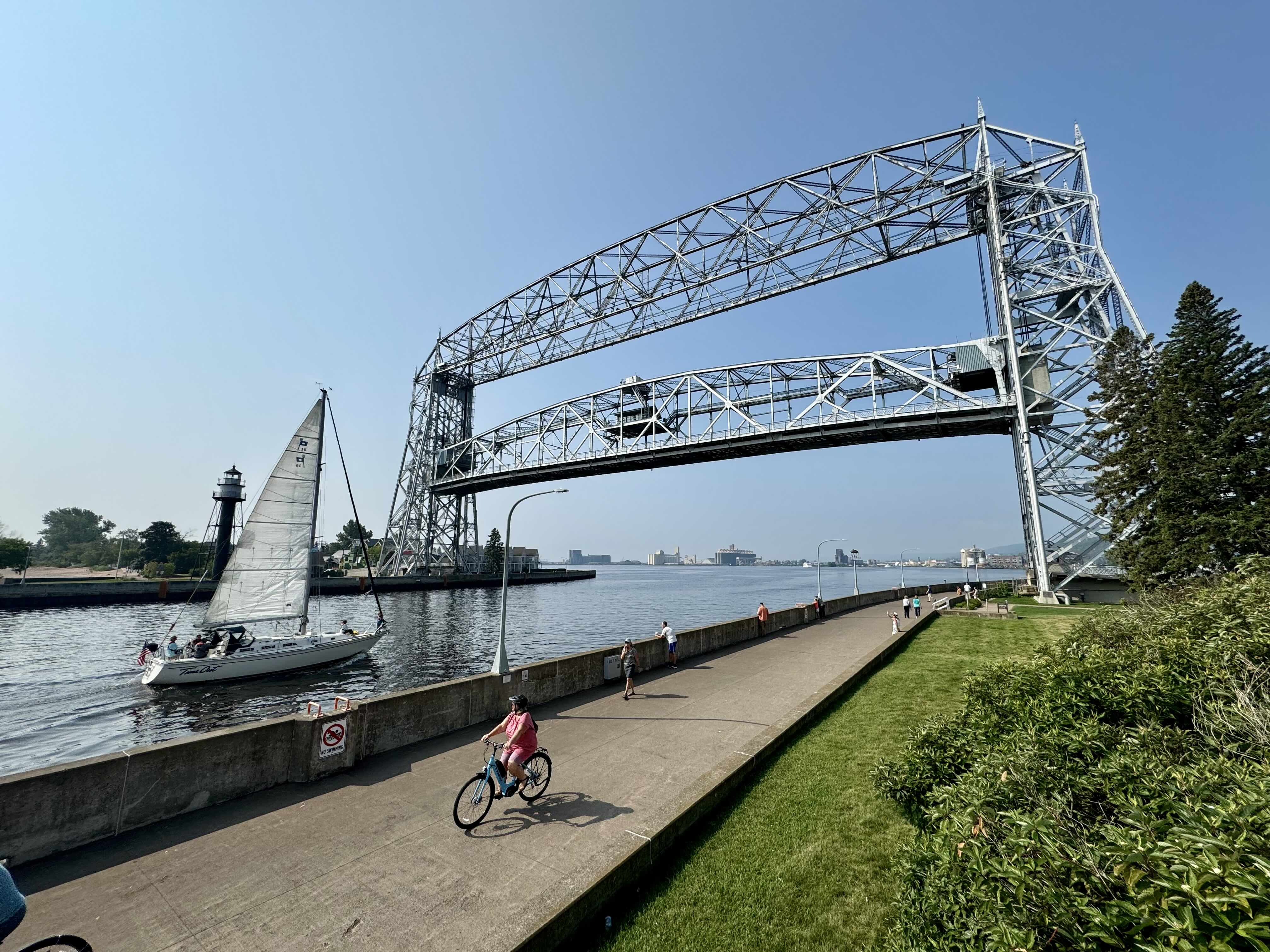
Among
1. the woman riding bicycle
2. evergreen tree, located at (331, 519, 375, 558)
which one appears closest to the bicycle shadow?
the woman riding bicycle

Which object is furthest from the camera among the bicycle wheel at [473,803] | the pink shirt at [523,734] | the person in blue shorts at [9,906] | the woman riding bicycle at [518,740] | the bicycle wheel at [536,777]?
the bicycle wheel at [536,777]

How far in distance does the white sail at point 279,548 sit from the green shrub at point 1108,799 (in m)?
28.7

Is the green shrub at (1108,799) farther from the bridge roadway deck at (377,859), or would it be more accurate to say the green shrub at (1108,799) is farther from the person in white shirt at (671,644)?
the person in white shirt at (671,644)

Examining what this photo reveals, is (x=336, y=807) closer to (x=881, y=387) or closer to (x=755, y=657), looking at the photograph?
(x=755, y=657)

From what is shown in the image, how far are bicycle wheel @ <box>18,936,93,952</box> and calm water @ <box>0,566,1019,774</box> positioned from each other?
12797mm

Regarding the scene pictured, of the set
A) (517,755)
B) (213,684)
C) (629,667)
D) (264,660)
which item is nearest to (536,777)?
(517,755)

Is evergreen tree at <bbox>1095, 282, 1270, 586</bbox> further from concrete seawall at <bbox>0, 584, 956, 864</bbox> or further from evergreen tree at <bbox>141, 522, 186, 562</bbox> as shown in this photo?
evergreen tree at <bbox>141, 522, 186, 562</bbox>

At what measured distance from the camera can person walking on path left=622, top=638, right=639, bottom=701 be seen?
14.4m

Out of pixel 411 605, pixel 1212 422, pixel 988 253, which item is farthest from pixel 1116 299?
pixel 411 605

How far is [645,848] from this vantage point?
20.6 ft

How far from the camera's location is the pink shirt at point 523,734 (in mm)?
7789

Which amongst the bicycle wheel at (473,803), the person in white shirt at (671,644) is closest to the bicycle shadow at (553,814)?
the bicycle wheel at (473,803)

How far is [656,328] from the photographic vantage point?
200ft

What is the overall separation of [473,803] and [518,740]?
949 millimetres
